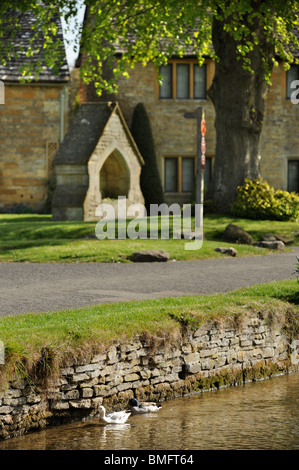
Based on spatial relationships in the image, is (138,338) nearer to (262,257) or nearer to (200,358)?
(200,358)

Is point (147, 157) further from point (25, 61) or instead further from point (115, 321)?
point (115, 321)

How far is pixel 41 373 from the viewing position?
849cm

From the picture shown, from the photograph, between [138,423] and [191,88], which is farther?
[191,88]

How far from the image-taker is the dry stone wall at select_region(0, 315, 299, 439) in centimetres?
846

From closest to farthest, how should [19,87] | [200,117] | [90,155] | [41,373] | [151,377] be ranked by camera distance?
1. [41,373]
2. [151,377]
3. [200,117]
4. [90,155]
5. [19,87]

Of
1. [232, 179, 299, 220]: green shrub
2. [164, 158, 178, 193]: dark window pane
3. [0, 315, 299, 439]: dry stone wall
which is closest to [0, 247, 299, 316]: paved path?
[0, 315, 299, 439]: dry stone wall

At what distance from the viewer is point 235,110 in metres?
25.4

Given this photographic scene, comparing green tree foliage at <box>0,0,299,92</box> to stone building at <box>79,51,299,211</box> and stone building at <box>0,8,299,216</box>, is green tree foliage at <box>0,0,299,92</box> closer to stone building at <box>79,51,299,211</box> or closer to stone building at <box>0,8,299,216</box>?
stone building at <box>0,8,299,216</box>

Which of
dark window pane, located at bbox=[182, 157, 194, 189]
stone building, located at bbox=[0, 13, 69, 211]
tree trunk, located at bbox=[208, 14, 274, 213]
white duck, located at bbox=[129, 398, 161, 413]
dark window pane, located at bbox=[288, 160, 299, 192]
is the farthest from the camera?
dark window pane, located at bbox=[288, 160, 299, 192]

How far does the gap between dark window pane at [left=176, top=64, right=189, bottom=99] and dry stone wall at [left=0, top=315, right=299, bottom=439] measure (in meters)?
23.5

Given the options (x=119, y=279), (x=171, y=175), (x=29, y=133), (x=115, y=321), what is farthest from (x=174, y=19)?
(x=115, y=321)

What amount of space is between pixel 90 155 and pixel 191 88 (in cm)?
858

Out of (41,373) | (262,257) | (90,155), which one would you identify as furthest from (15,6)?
(41,373)

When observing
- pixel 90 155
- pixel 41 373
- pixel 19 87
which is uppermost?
pixel 19 87
